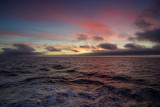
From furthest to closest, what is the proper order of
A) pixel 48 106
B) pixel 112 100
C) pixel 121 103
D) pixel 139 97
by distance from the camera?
pixel 139 97
pixel 112 100
pixel 121 103
pixel 48 106

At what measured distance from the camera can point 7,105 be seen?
5.97 meters

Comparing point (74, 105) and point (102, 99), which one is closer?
point (74, 105)

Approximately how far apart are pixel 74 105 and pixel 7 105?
462cm

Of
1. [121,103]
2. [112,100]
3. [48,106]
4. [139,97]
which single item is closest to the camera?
[48,106]

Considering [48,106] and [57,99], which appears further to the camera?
[57,99]

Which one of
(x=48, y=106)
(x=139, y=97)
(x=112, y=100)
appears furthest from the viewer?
(x=139, y=97)

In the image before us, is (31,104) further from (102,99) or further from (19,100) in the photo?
(102,99)

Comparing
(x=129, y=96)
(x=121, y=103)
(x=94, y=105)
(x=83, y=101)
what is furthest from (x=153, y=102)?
(x=83, y=101)

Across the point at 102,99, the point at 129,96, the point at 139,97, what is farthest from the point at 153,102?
the point at 102,99

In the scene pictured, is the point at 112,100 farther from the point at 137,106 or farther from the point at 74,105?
the point at 74,105

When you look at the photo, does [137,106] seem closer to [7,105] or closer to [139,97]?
[139,97]

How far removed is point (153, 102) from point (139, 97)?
3.13 feet

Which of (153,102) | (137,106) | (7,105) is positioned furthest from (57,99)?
(153,102)

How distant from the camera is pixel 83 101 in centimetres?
667
